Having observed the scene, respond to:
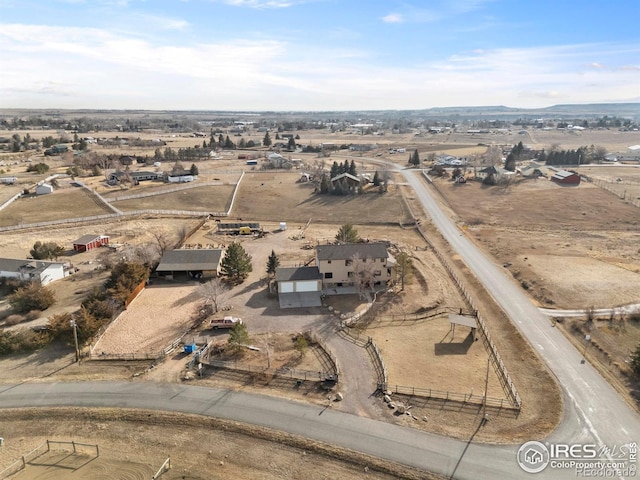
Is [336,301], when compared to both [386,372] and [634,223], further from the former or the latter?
[634,223]

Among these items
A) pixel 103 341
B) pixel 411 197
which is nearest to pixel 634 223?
pixel 411 197

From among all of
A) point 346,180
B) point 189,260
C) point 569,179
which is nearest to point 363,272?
point 189,260

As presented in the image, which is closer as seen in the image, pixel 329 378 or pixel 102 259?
pixel 329 378

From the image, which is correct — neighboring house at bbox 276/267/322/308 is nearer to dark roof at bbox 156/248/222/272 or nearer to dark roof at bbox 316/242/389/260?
dark roof at bbox 316/242/389/260

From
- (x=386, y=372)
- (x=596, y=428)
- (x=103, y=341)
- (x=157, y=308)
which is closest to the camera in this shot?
(x=596, y=428)

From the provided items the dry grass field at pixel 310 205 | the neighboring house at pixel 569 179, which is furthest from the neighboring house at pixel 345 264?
the neighboring house at pixel 569 179

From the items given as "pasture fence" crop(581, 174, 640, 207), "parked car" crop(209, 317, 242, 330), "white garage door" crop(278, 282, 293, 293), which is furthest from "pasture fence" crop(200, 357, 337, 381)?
"pasture fence" crop(581, 174, 640, 207)
